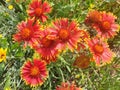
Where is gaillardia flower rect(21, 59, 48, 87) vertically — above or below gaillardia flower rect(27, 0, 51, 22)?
below

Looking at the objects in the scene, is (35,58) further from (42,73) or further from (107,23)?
(107,23)

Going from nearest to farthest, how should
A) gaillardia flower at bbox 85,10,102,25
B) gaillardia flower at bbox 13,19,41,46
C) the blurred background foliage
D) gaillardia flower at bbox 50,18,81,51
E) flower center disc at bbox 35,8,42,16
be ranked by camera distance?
gaillardia flower at bbox 50,18,81,51 → gaillardia flower at bbox 13,19,41,46 → gaillardia flower at bbox 85,10,102,25 → flower center disc at bbox 35,8,42,16 → the blurred background foliage

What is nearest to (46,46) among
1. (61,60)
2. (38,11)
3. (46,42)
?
(46,42)

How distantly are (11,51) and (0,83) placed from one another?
Result: 29 centimetres

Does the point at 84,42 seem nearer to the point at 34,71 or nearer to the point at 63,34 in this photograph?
the point at 63,34

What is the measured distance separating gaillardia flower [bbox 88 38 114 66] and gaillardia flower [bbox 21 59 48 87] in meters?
0.33

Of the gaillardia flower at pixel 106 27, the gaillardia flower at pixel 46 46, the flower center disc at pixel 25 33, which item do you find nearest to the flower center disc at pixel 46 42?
the gaillardia flower at pixel 46 46

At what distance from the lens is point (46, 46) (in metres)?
2.02

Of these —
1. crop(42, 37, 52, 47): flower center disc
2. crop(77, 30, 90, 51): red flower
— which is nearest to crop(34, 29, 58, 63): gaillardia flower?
crop(42, 37, 52, 47): flower center disc

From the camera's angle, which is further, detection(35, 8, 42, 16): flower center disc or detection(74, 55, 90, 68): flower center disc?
detection(35, 8, 42, 16): flower center disc

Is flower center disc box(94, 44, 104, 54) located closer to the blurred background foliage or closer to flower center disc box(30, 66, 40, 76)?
the blurred background foliage

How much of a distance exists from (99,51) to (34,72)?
17.4 inches

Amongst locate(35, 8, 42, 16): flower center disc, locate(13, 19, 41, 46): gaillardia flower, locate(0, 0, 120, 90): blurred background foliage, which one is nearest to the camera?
locate(13, 19, 41, 46): gaillardia flower

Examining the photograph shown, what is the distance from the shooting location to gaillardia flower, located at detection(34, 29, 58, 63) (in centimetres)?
200
